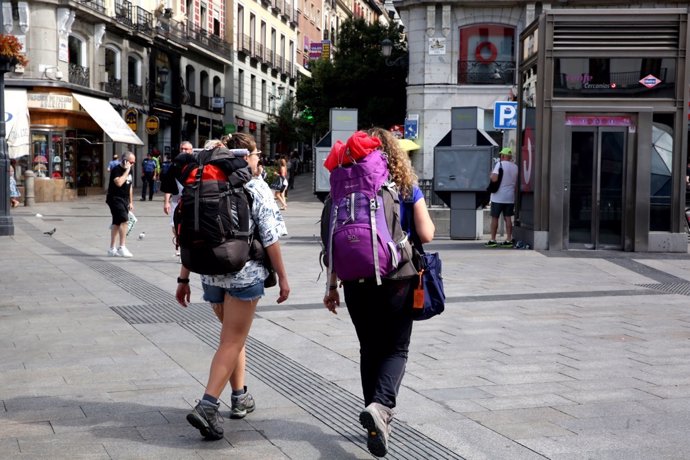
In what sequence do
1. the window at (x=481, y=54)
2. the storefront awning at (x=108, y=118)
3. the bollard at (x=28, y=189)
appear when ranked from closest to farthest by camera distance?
the bollard at (x=28, y=189), the window at (x=481, y=54), the storefront awning at (x=108, y=118)

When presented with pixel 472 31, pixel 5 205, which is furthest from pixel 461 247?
pixel 472 31

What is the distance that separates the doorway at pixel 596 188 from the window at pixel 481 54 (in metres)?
19.2

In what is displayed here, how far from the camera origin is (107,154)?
1475 inches

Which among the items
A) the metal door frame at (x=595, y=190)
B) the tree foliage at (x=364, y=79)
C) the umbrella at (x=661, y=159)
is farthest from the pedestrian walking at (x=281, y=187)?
the umbrella at (x=661, y=159)

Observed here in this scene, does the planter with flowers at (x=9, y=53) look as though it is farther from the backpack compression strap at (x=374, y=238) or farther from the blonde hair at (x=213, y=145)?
the backpack compression strap at (x=374, y=238)

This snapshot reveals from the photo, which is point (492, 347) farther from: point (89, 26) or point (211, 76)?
point (211, 76)

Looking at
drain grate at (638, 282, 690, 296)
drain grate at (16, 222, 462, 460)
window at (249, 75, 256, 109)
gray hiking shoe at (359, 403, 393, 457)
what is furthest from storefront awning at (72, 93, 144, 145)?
gray hiking shoe at (359, 403, 393, 457)

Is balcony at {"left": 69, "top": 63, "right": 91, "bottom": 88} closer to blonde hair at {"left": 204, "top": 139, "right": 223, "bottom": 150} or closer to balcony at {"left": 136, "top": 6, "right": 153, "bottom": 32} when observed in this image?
balcony at {"left": 136, "top": 6, "right": 153, "bottom": 32}

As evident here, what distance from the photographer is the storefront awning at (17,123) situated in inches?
1132

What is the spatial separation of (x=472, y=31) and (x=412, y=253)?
97.2 feet

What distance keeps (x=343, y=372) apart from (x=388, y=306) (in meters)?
1.79

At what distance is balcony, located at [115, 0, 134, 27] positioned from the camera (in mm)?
37969

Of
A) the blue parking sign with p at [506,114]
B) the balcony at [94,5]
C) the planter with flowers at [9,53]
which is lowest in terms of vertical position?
the blue parking sign with p at [506,114]

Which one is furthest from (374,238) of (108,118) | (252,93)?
(252,93)
